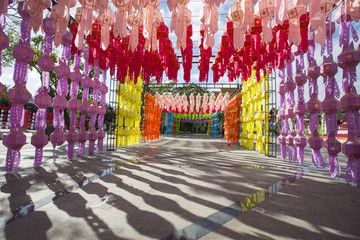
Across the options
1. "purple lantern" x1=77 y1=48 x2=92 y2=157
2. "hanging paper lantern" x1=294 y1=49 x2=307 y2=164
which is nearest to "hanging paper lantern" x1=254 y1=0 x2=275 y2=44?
"hanging paper lantern" x1=294 y1=49 x2=307 y2=164

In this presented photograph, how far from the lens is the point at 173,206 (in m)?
2.21

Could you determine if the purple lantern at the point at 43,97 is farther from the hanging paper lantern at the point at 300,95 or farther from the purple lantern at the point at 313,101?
the hanging paper lantern at the point at 300,95

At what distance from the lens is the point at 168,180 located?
3338 mm

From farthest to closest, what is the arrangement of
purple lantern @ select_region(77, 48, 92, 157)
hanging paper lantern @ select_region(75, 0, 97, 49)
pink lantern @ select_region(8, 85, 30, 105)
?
purple lantern @ select_region(77, 48, 92, 157) < pink lantern @ select_region(8, 85, 30, 105) < hanging paper lantern @ select_region(75, 0, 97, 49)

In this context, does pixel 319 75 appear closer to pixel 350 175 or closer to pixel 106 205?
pixel 350 175

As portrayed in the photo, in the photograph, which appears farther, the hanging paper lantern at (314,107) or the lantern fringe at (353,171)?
the hanging paper lantern at (314,107)

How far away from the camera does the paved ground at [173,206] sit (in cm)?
166

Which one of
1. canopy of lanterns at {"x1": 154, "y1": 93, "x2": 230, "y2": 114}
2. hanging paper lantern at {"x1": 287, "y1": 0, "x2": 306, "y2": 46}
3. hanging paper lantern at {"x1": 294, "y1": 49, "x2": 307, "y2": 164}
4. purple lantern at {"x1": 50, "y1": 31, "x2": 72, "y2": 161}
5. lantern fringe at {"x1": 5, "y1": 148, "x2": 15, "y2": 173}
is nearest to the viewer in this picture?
hanging paper lantern at {"x1": 287, "y1": 0, "x2": 306, "y2": 46}

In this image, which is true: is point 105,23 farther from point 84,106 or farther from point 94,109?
point 94,109

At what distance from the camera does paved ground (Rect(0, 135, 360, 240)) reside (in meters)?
1.66

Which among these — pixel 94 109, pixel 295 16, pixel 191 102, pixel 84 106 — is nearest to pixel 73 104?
pixel 84 106

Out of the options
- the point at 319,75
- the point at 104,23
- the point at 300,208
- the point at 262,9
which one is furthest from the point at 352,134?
the point at 104,23

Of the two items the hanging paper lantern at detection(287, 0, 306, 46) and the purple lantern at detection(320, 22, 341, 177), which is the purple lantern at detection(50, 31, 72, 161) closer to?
the hanging paper lantern at detection(287, 0, 306, 46)

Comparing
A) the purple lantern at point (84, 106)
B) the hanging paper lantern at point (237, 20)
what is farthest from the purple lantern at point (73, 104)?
the hanging paper lantern at point (237, 20)
